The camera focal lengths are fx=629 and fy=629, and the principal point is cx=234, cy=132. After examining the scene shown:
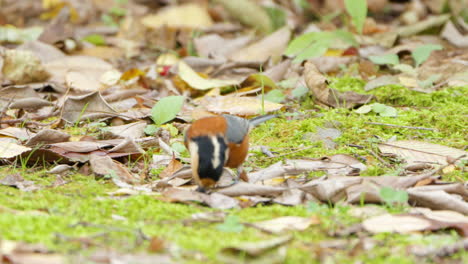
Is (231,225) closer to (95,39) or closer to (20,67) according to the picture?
(20,67)

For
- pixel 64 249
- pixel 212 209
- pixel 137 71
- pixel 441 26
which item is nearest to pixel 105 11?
pixel 137 71

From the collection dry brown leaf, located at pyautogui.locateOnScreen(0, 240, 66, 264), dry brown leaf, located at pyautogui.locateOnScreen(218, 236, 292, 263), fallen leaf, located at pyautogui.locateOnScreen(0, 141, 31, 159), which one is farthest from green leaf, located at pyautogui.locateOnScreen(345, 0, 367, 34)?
dry brown leaf, located at pyautogui.locateOnScreen(0, 240, 66, 264)

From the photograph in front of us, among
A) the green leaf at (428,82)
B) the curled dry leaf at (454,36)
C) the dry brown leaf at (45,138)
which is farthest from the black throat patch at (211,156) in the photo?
the curled dry leaf at (454,36)

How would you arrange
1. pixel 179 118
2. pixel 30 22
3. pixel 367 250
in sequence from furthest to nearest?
pixel 30 22 → pixel 179 118 → pixel 367 250

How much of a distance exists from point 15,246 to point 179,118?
2.90 m

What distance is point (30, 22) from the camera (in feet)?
33.3

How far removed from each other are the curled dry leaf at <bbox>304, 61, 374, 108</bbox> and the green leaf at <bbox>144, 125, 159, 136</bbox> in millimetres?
1479

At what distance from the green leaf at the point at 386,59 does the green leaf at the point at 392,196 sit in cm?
321

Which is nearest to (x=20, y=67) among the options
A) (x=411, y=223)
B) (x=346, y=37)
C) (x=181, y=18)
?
(x=181, y=18)

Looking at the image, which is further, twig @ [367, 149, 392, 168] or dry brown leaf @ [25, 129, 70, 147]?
dry brown leaf @ [25, 129, 70, 147]

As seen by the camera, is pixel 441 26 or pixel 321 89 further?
pixel 441 26

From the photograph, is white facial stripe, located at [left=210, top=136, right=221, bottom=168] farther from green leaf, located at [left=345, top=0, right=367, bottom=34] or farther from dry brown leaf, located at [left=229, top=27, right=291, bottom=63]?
green leaf, located at [left=345, top=0, right=367, bottom=34]

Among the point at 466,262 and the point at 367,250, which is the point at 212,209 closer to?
the point at 367,250

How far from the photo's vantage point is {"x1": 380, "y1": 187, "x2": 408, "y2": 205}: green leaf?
3.15 meters
